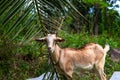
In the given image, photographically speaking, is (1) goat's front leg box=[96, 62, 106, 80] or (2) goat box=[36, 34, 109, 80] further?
(1) goat's front leg box=[96, 62, 106, 80]

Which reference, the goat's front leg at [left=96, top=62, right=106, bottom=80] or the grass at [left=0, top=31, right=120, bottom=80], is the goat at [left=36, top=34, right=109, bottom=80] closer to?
the goat's front leg at [left=96, top=62, right=106, bottom=80]

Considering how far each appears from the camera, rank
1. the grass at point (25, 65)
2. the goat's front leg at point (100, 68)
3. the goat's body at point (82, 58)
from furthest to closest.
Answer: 1. the grass at point (25, 65)
2. the goat's front leg at point (100, 68)
3. the goat's body at point (82, 58)

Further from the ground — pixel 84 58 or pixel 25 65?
pixel 84 58

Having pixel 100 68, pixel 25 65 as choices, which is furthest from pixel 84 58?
pixel 25 65

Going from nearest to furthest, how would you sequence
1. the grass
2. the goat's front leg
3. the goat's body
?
1. the goat's body
2. the goat's front leg
3. the grass

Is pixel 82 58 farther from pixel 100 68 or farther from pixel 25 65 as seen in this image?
pixel 25 65

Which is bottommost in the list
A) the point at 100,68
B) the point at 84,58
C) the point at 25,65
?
→ the point at 25,65

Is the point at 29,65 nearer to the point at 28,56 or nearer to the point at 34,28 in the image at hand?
the point at 28,56

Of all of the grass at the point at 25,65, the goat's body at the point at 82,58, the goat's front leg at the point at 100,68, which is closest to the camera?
the goat's body at the point at 82,58

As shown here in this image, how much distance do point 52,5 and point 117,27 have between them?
15.8 meters

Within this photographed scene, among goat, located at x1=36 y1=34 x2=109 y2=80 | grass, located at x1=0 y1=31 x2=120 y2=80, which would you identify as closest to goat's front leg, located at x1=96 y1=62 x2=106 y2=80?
goat, located at x1=36 y1=34 x2=109 y2=80

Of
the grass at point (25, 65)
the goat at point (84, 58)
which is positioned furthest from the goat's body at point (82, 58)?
the grass at point (25, 65)

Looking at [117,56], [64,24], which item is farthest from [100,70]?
[64,24]

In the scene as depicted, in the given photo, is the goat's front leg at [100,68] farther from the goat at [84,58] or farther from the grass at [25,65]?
the grass at [25,65]
